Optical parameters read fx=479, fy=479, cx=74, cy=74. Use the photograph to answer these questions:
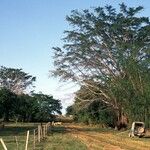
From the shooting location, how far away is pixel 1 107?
2938 inches

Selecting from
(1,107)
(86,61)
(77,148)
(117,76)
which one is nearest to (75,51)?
(86,61)

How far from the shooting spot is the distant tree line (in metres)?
79.7

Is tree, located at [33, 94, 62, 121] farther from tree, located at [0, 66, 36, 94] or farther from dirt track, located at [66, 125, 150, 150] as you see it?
dirt track, located at [66, 125, 150, 150]

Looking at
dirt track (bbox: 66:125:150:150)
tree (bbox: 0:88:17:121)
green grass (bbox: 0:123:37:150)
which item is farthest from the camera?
tree (bbox: 0:88:17:121)

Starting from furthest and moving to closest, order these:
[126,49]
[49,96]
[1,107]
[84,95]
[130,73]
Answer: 1. [49,96]
2. [1,107]
3. [84,95]
4. [126,49]
5. [130,73]

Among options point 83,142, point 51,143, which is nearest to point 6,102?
point 83,142

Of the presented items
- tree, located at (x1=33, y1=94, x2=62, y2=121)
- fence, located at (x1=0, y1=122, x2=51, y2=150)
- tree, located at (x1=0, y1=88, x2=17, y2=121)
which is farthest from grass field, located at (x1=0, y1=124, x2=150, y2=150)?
tree, located at (x1=33, y1=94, x2=62, y2=121)

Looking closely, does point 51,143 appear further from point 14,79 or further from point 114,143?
point 14,79

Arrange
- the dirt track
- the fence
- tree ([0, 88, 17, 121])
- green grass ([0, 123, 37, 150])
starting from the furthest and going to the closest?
tree ([0, 88, 17, 121]), the dirt track, green grass ([0, 123, 37, 150]), the fence

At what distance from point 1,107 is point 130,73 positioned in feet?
94.2

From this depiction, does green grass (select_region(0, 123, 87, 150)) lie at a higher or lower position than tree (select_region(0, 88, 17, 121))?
lower

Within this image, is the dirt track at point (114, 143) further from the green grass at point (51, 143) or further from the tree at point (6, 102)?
the tree at point (6, 102)

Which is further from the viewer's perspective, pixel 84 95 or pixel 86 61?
pixel 84 95

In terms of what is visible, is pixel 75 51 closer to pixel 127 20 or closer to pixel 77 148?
pixel 127 20
